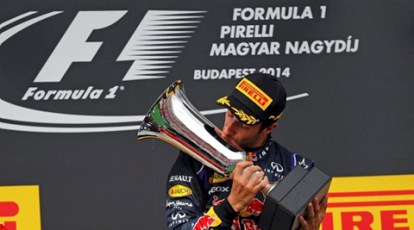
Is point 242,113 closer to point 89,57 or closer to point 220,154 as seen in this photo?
point 220,154

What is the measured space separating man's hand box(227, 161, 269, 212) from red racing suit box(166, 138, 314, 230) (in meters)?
0.03

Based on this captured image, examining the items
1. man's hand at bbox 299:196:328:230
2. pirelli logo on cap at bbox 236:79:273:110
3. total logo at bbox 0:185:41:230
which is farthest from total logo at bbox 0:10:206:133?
man's hand at bbox 299:196:328:230

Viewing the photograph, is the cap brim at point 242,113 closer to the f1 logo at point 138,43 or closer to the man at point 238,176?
the man at point 238,176

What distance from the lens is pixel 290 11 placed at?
18.9 feet

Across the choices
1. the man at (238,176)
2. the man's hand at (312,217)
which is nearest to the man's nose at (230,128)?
the man at (238,176)

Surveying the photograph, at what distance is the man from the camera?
3611mm

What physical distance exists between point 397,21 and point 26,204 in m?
2.20

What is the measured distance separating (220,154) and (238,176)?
0.14 metres

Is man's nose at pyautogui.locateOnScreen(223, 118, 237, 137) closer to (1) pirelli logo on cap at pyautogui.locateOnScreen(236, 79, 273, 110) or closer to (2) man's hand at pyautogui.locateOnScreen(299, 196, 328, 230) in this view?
(1) pirelli logo on cap at pyautogui.locateOnScreen(236, 79, 273, 110)

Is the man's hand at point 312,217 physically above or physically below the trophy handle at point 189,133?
below

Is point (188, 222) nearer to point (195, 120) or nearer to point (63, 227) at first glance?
point (195, 120)

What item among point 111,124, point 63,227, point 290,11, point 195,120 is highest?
point 290,11

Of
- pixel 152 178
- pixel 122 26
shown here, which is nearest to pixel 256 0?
pixel 122 26

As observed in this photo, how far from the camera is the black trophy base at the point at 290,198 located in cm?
362
